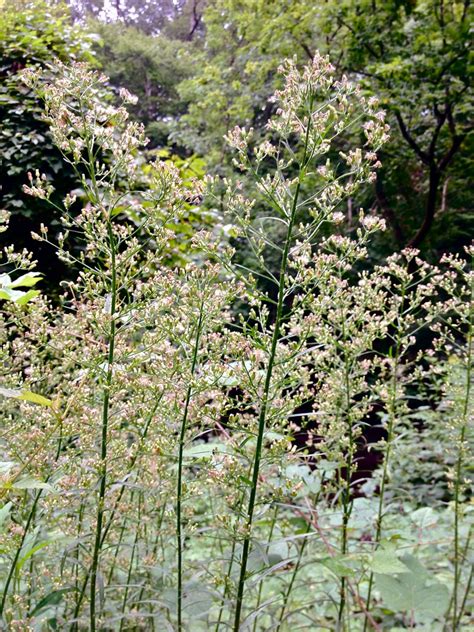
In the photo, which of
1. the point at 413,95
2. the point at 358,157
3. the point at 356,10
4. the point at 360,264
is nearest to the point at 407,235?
the point at 360,264

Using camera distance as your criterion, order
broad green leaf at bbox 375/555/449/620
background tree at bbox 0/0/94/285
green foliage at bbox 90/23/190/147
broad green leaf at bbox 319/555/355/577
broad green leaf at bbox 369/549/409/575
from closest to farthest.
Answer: broad green leaf at bbox 319/555/355/577
broad green leaf at bbox 369/549/409/575
broad green leaf at bbox 375/555/449/620
background tree at bbox 0/0/94/285
green foliage at bbox 90/23/190/147

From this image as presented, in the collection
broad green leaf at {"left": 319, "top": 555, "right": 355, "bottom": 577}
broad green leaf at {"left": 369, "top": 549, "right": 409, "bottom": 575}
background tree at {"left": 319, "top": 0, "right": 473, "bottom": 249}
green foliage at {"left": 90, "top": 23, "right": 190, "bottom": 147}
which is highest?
green foliage at {"left": 90, "top": 23, "right": 190, "bottom": 147}

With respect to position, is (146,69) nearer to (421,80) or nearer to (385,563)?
(421,80)

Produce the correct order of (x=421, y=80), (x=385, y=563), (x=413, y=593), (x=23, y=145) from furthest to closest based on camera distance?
(x=421, y=80)
(x=23, y=145)
(x=413, y=593)
(x=385, y=563)

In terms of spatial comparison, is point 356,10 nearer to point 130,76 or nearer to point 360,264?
point 360,264

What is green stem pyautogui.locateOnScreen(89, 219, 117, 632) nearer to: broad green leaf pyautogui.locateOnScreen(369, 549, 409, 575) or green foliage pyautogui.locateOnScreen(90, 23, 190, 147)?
broad green leaf pyautogui.locateOnScreen(369, 549, 409, 575)

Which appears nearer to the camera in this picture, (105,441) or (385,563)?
(105,441)

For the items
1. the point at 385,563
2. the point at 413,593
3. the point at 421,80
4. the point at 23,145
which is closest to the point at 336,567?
the point at 385,563

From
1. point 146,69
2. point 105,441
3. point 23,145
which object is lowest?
point 105,441

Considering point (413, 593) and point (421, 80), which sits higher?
point (421, 80)

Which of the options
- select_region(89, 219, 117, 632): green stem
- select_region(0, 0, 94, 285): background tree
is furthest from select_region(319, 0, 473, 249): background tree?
select_region(89, 219, 117, 632): green stem

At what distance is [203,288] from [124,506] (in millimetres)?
608

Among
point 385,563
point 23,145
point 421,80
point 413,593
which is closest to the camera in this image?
point 385,563

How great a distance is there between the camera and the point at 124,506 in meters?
1.37
